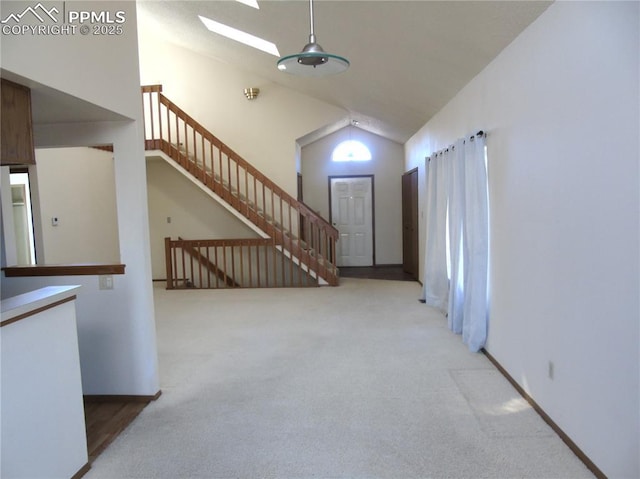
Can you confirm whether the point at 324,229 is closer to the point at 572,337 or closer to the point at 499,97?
the point at 499,97

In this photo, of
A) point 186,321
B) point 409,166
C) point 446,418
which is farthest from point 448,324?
point 409,166

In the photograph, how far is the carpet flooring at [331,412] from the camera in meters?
2.22

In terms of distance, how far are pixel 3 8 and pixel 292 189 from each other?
5935 mm

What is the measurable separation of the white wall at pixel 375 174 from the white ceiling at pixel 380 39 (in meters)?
1.48

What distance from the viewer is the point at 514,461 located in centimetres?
220

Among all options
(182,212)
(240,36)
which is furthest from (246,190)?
(240,36)

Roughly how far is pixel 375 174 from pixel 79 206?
5422 millimetres

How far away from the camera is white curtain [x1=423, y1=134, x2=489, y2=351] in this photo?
143 inches

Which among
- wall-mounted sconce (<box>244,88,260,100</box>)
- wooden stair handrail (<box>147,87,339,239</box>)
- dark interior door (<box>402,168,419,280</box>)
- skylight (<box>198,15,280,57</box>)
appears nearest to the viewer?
skylight (<box>198,15,280,57</box>)

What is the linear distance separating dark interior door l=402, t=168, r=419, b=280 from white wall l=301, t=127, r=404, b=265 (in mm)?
318

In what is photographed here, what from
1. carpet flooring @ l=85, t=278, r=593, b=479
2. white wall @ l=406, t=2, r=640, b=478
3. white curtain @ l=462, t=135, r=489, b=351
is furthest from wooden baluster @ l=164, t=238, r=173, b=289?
white wall @ l=406, t=2, r=640, b=478

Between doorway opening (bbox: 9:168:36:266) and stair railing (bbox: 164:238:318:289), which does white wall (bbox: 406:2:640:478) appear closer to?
stair railing (bbox: 164:238:318:289)

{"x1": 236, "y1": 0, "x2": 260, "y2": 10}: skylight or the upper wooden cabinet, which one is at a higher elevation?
{"x1": 236, "y1": 0, "x2": 260, "y2": 10}: skylight

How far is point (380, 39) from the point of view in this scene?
12.3 ft
